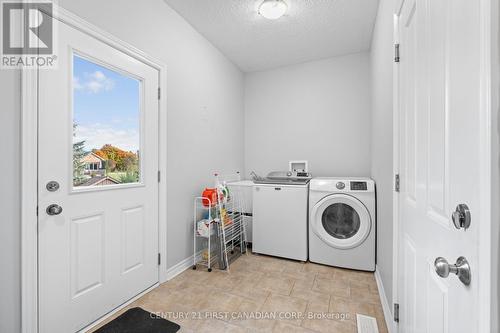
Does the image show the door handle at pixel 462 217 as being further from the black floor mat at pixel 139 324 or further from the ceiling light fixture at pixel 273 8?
the ceiling light fixture at pixel 273 8

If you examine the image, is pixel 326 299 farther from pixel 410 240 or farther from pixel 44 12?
pixel 44 12

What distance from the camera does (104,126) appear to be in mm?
1688

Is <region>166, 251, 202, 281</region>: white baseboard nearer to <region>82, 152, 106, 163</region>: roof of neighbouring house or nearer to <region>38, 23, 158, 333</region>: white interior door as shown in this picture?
<region>38, 23, 158, 333</region>: white interior door

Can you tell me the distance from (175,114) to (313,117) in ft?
6.47

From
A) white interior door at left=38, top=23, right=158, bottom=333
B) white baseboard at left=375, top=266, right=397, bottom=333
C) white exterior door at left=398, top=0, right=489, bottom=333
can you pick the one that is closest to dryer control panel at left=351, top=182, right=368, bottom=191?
white baseboard at left=375, top=266, right=397, bottom=333

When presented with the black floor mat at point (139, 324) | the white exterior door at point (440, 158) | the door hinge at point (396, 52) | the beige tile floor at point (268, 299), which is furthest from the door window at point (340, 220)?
the black floor mat at point (139, 324)

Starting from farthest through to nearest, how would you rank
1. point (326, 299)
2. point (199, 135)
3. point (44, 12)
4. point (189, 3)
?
point (199, 135) < point (189, 3) < point (326, 299) < point (44, 12)

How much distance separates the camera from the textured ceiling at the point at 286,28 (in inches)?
85.8

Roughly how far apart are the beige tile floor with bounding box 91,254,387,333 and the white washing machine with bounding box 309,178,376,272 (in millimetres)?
136

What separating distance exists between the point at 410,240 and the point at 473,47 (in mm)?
888

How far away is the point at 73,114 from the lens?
149 centimetres

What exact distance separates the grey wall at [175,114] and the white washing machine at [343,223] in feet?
4.39

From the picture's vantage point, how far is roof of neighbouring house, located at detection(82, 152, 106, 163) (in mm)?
1562

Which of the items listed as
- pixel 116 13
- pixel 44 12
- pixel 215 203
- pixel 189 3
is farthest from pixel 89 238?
pixel 189 3
